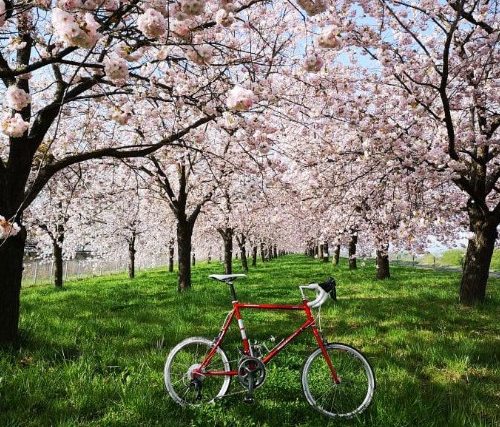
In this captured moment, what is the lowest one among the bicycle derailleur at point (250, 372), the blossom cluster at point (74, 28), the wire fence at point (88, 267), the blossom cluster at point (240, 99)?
the wire fence at point (88, 267)

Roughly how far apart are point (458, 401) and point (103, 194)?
12911 mm

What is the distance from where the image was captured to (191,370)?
4164mm

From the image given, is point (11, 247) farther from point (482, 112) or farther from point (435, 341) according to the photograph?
point (482, 112)

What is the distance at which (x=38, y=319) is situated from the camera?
25.9 ft

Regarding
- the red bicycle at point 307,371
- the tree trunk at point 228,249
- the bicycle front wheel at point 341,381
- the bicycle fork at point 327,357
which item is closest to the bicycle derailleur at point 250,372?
the red bicycle at point 307,371

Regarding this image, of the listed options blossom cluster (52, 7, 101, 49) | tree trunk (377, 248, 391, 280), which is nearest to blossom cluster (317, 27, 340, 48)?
blossom cluster (52, 7, 101, 49)

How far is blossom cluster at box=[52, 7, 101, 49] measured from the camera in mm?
2496

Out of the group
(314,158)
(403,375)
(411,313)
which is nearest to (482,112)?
(314,158)

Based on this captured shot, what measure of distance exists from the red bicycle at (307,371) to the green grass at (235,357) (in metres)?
0.15

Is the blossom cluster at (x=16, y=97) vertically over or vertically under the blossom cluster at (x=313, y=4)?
under

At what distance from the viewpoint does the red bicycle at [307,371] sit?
403 centimetres

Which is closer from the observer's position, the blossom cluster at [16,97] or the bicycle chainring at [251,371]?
the blossom cluster at [16,97]

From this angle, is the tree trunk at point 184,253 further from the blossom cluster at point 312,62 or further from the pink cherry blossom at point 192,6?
the pink cherry blossom at point 192,6

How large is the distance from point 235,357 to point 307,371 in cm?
182
